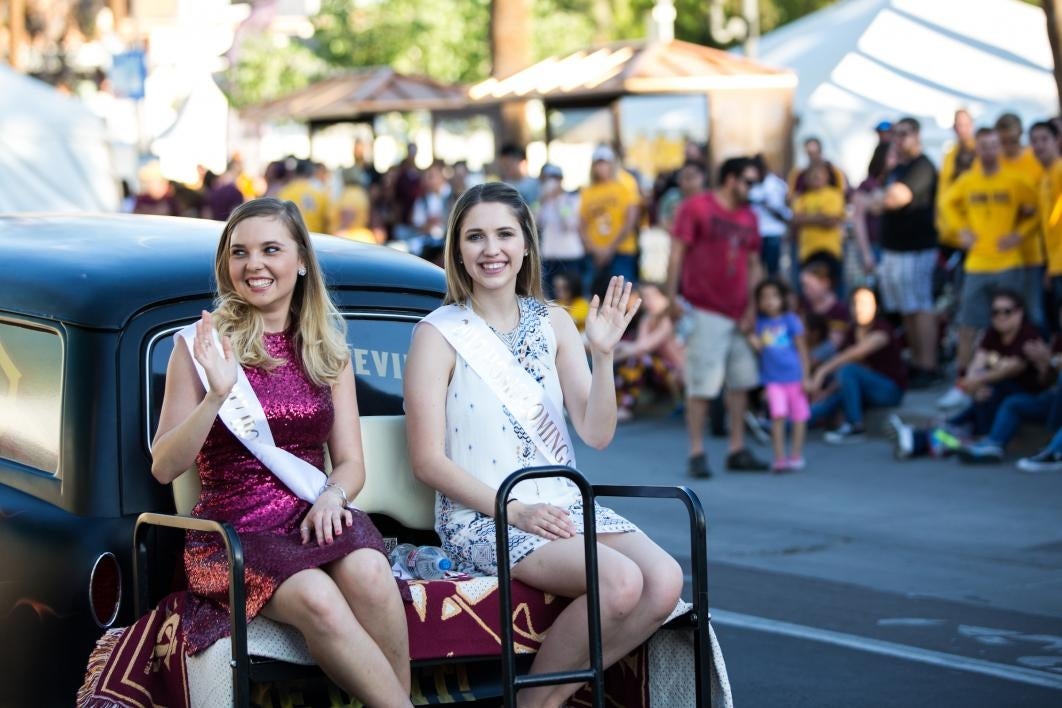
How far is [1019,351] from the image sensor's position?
1229cm

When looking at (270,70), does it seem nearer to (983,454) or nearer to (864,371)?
(864,371)

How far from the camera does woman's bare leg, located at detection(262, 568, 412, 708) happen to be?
4.48 m

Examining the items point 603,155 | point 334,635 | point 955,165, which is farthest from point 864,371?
point 334,635

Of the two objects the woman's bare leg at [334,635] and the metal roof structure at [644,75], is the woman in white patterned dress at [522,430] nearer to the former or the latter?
the woman's bare leg at [334,635]

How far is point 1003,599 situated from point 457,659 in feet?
15.0

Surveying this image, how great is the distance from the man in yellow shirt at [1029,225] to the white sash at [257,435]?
382 inches

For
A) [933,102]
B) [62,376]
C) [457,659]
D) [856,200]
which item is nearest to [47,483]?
[62,376]

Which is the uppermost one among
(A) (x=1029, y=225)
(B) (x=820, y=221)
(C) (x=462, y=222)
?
(C) (x=462, y=222)

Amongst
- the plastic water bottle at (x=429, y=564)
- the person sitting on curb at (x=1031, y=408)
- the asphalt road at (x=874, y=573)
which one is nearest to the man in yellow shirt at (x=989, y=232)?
the person sitting on curb at (x=1031, y=408)

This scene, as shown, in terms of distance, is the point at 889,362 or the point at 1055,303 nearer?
the point at 1055,303

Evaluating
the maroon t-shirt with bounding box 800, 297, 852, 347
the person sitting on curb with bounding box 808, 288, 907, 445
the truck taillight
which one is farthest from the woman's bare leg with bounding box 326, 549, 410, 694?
the maroon t-shirt with bounding box 800, 297, 852, 347

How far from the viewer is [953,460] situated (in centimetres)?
1279

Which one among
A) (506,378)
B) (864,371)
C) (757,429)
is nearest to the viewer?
(506,378)

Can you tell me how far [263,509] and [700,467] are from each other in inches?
314
